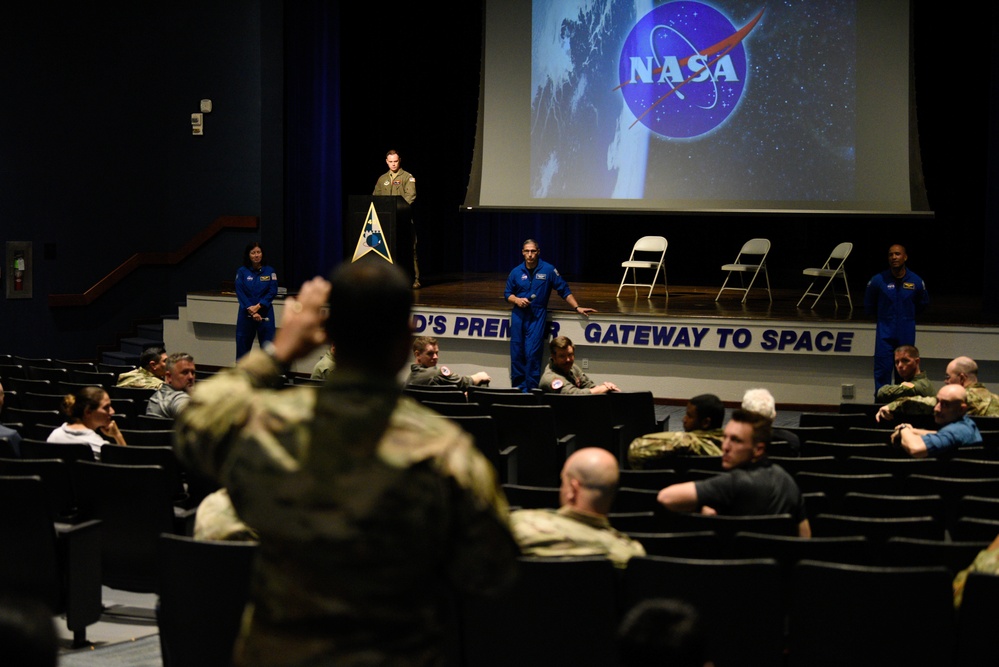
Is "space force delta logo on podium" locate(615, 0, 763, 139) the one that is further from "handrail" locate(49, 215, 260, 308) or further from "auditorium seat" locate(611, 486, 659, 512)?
"auditorium seat" locate(611, 486, 659, 512)

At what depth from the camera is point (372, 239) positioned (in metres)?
12.0

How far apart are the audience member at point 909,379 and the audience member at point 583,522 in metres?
4.43

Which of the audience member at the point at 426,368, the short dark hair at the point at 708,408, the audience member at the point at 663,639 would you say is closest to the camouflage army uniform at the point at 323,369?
the audience member at the point at 426,368

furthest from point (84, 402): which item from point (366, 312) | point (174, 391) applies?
point (366, 312)

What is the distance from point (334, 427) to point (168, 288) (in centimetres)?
1284

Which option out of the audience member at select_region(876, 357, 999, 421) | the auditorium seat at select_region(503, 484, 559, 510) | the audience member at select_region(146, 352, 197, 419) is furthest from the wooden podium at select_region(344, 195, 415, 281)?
the auditorium seat at select_region(503, 484, 559, 510)

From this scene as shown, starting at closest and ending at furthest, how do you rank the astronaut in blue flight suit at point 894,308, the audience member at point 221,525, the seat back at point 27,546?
the audience member at point 221,525, the seat back at point 27,546, the astronaut in blue flight suit at point 894,308

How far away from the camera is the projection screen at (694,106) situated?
11.3m

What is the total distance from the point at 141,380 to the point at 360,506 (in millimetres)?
6338

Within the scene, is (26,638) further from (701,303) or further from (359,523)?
(701,303)

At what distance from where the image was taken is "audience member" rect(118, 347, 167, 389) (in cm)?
757

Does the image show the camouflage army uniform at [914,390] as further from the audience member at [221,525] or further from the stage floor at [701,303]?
the audience member at [221,525]

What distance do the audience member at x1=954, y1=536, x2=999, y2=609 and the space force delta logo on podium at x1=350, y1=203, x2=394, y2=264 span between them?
9.07 meters

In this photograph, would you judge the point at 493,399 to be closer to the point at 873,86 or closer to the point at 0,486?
the point at 0,486
